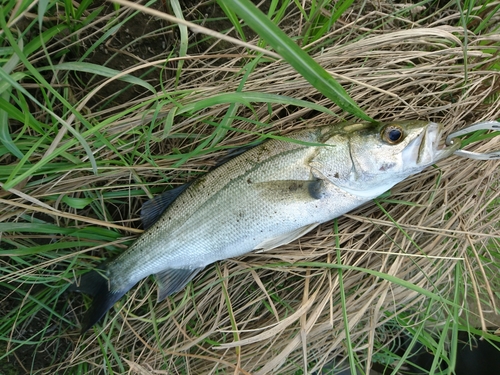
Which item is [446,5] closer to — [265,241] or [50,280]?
[265,241]

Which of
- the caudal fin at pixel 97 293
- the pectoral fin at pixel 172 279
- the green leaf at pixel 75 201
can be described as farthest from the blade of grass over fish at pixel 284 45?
the caudal fin at pixel 97 293

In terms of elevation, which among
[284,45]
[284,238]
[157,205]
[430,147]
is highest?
[284,45]

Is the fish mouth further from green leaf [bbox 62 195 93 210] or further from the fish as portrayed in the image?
green leaf [bbox 62 195 93 210]

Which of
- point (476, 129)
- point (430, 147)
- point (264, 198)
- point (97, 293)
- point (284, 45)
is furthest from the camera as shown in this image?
point (97, 293)

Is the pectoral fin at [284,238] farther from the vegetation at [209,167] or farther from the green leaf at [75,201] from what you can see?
the green leaf at [75,201]

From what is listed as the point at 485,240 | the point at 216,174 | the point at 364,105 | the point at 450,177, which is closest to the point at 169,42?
the point at 216,174

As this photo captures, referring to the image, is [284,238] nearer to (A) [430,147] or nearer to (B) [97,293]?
(A) [430,147]

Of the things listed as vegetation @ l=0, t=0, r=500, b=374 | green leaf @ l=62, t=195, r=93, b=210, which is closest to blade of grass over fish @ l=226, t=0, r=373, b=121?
vegetation @ l=0, t=0, r=500, b=374

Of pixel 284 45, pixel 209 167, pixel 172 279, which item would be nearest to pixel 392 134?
pixel 284 45

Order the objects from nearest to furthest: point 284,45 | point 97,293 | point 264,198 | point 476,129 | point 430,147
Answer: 1. point 284,45
2. point 430,147
3. point 476,129
4. point 264,198
5. point 97,293
